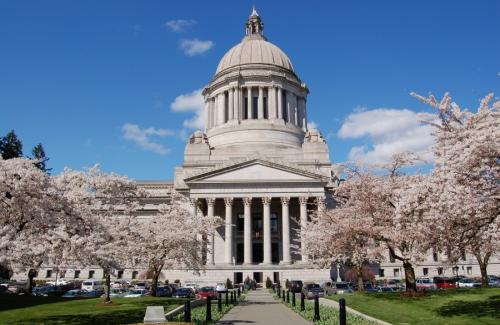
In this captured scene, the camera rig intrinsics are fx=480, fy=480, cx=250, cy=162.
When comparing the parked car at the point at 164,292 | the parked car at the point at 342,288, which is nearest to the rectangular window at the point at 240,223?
the parked car at the point at 164,292

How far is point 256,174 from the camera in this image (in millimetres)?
69938

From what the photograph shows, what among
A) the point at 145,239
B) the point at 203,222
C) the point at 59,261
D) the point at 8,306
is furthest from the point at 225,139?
the point at 59,261

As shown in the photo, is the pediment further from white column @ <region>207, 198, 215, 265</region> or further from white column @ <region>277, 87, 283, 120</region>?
white column @ <region>277, 87, 283, 120</region>

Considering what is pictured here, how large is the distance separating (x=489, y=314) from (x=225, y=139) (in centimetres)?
7112

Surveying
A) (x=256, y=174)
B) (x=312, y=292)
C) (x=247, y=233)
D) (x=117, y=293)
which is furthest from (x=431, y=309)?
(x=256, y=174)

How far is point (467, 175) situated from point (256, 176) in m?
53.3

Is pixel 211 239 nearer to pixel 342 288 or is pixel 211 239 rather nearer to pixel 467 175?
pixel 342 288

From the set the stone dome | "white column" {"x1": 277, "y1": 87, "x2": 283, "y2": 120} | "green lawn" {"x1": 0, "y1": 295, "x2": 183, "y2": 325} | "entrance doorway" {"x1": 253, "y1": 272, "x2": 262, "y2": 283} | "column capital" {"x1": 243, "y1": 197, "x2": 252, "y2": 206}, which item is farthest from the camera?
the stone dome

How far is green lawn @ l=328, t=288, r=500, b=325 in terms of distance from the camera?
63.5ft

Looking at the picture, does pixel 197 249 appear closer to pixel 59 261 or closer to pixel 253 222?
pixel 59 261

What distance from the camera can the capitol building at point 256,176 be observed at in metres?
67.8

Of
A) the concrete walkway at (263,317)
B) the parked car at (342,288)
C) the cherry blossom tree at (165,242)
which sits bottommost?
the concrete walkway at (263,317)

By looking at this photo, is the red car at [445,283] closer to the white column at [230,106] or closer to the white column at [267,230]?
the white column at [267,230]

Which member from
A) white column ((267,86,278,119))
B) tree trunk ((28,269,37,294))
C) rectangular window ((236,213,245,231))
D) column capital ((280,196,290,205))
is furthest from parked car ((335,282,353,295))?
white column ((267,86,278,119))
